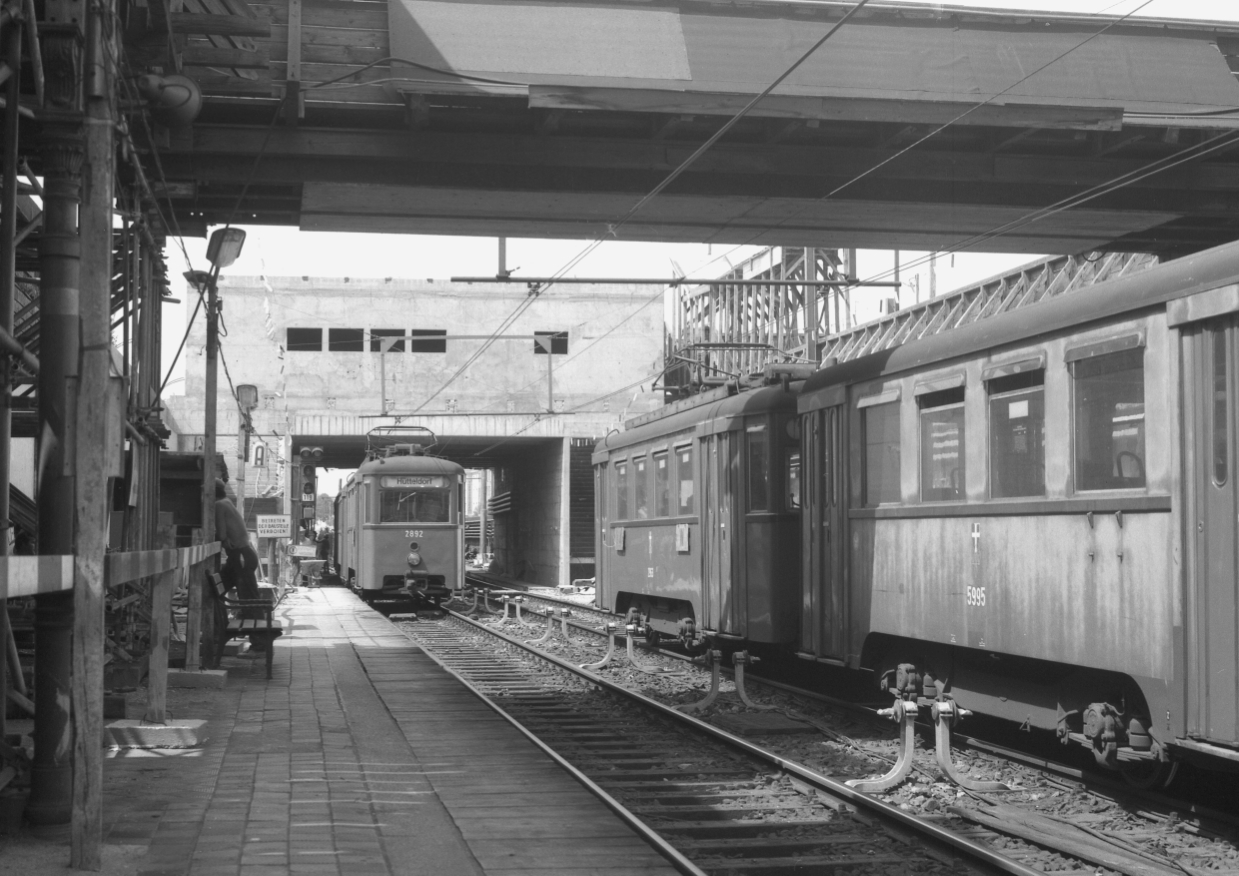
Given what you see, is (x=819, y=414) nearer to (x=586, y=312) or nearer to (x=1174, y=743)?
(x=1174, y=743)

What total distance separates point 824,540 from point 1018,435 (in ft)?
10.7

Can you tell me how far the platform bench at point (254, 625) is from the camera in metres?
15.1

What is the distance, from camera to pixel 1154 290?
773 cm

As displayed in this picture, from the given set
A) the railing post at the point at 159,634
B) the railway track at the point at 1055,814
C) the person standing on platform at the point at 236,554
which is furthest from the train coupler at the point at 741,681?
the person standing on platform at the point at 236,554

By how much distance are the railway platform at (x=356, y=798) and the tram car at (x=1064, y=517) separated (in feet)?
9.19

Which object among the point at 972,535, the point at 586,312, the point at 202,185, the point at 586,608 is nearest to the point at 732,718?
the point at 972,535

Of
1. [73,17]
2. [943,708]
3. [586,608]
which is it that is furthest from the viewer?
[586,608]

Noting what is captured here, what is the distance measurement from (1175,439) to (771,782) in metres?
3.32

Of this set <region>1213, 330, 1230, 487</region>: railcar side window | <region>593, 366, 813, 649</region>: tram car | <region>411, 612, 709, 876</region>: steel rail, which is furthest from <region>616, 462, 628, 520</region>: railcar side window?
<region>1213, 330, 1230, 487</region>: railcar side window

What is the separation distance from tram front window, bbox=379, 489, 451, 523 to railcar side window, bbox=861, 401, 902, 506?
18.0 m

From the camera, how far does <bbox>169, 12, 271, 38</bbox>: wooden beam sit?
9.13 metres

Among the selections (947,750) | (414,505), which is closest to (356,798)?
(947,750)

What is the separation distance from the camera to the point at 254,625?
1581cm

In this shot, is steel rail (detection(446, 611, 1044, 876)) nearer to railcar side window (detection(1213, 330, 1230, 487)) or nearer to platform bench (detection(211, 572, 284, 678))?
railcar side window (detection(1213, 330, 1230, 487))
